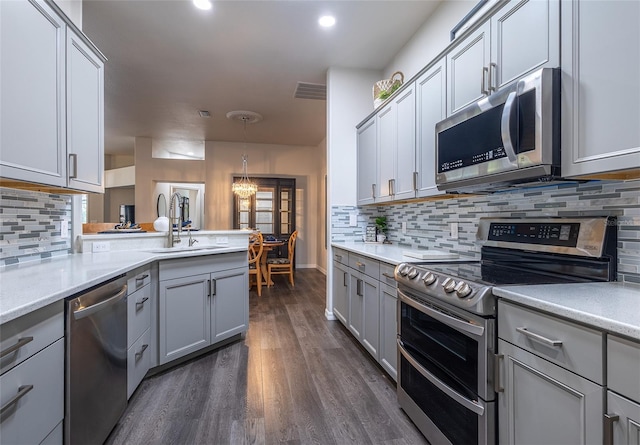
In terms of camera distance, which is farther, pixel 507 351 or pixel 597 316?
pixel 507 351

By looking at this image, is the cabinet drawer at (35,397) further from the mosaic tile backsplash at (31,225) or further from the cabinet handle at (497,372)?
the cabinet handle at (497,372)

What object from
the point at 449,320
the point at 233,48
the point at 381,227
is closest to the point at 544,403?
the point at 449,320

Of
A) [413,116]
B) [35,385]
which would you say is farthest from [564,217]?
[35,385]

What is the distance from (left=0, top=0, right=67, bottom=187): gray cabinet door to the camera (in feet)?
4.45

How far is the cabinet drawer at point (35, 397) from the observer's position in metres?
0.90

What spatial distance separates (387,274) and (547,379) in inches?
44.8

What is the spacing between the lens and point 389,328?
6.87ft

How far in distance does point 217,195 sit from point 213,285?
15.3 ft

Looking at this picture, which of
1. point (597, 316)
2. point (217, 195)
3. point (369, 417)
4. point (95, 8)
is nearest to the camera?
point (597, 316)

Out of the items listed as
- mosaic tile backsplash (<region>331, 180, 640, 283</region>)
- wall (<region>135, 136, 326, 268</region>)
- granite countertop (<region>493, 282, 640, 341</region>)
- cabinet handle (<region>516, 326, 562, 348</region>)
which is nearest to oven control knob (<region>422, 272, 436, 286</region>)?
granite countertop (<region>493, 282, 640, 341</region>)

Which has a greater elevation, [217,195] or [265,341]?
[217,195]

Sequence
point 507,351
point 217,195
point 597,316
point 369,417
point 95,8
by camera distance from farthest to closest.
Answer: point 217,195
point 95,8
point 369,417
point 507,351
point 597,316

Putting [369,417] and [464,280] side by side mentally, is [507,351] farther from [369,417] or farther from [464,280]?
[369,417]

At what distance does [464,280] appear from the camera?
1322mm
